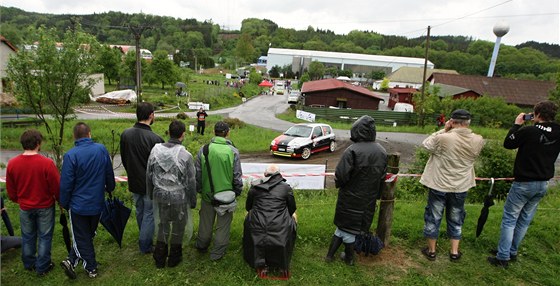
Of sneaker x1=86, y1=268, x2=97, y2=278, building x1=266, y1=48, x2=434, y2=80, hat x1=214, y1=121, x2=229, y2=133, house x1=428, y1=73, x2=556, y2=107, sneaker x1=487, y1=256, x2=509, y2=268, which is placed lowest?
sneaker x1=86, y1=268, x2=97, y2=278

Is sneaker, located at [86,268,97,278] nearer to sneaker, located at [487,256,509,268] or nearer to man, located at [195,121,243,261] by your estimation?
man, located at [195,121,243,261]

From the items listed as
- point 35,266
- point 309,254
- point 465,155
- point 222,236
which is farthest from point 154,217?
point 465,155

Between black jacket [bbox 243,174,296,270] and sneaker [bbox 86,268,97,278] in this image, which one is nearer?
black jacket [bbox 243,174,296,270]

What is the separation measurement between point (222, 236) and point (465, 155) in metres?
3.18

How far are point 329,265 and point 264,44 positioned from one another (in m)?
138

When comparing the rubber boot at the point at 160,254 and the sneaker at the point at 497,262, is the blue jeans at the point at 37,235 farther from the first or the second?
the sneaker at the point at 497,262

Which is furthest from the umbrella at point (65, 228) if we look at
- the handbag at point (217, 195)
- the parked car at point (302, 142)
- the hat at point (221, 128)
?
the parked car at point (302, 142)

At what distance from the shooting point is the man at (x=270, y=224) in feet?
12.0

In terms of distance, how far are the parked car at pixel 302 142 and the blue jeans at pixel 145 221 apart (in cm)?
1062

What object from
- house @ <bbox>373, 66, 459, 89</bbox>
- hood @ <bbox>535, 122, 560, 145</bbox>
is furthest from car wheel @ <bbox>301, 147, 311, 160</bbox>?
house @ <bbox>373, 66, 459, 89</bbox>

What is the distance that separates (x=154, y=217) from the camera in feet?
12.8

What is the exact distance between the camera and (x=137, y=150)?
3.95 meters

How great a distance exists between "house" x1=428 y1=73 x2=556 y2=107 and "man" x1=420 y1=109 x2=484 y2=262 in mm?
37189

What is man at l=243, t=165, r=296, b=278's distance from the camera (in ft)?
Result: 12.0
